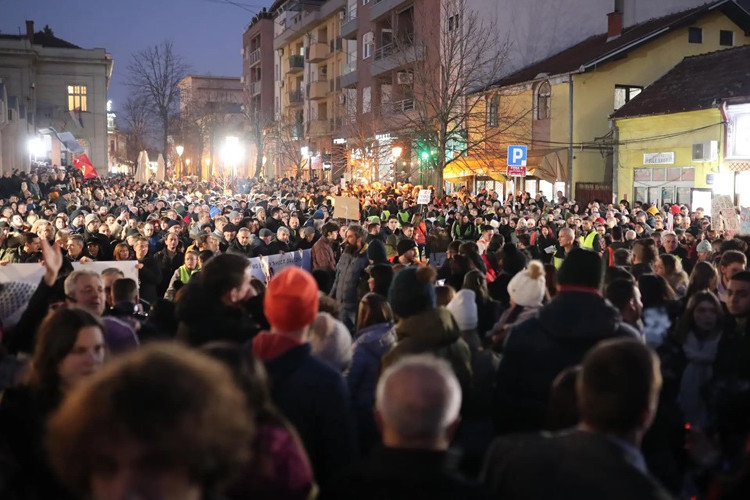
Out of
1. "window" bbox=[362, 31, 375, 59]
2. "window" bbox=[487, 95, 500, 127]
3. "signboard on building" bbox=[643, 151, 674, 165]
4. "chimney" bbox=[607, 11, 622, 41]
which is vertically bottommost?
"signboard on building" bbox=[643, 151, 674, 165]

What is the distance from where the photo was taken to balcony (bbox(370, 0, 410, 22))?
153 ft

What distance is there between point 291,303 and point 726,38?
37.6 m

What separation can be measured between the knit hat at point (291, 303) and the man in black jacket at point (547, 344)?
3.81ft

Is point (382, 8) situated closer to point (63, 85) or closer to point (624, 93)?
point (624, 93)

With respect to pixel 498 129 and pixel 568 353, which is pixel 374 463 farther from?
pixel 498 129

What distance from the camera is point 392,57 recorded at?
46.0m

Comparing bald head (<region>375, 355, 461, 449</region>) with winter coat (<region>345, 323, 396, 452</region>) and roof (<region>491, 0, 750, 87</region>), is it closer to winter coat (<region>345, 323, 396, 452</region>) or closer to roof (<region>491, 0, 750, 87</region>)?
winter coat (<region>345, 323, 396, 452</region>)

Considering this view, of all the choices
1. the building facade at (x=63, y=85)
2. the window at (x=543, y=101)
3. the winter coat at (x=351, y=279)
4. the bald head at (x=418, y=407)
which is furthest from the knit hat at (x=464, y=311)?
the building facade at (x=63, y=85)

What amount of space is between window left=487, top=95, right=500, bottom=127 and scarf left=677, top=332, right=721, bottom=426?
113 feet

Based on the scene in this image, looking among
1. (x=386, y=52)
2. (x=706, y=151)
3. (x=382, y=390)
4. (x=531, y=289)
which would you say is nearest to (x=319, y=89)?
(x=386, y=52)

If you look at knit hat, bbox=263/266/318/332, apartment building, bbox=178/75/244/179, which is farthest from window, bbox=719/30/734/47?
apartment building, bbox=178/75/244/179

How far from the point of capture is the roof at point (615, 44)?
34125mm

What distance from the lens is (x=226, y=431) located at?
181cm

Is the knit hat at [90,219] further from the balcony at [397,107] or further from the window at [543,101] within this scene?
the balcony at [397,107]
